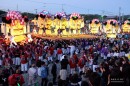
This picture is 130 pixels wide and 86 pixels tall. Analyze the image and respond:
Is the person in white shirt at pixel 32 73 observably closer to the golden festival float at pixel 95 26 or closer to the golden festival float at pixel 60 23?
the golden festival float at pixel 60 23

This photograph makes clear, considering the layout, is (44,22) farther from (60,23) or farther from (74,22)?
(74,22)

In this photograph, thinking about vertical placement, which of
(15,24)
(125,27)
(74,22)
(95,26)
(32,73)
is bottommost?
(125,27)

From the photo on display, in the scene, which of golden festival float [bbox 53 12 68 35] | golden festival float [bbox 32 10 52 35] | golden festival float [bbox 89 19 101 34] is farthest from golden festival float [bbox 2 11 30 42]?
golden festival float [bbox 89 19 101 34]

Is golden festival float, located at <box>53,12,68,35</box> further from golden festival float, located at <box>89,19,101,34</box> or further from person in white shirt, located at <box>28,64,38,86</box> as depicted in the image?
person in white shirt, located at <box>28,64,38,86</box>

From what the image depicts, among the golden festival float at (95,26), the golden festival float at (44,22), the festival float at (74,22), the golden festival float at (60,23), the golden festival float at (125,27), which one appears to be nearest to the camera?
the golden festival float at (44,22)

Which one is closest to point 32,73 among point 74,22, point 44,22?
point 44,22

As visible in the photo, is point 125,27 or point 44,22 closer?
point 44,22

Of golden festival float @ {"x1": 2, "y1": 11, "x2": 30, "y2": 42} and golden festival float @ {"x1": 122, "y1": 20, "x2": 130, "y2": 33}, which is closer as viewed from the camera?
golden festival float @ {"x1": 2, "y1": 11, "x2": 30, "y2": 42}

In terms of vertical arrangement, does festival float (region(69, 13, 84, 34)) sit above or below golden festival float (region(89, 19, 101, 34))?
above

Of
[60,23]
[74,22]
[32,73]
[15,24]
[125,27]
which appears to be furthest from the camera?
[125,27]

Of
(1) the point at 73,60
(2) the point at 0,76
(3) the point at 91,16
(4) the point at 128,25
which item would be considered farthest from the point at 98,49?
(3) the point at 91,16

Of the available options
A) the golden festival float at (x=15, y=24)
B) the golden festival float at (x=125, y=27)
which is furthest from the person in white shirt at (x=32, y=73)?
the golden festival float at (x=125, y=27)

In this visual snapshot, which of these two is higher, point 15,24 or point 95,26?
point 15,24

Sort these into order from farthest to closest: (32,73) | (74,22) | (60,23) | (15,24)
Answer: (74,22) → (60,23) → (15,24) → (32,73)
